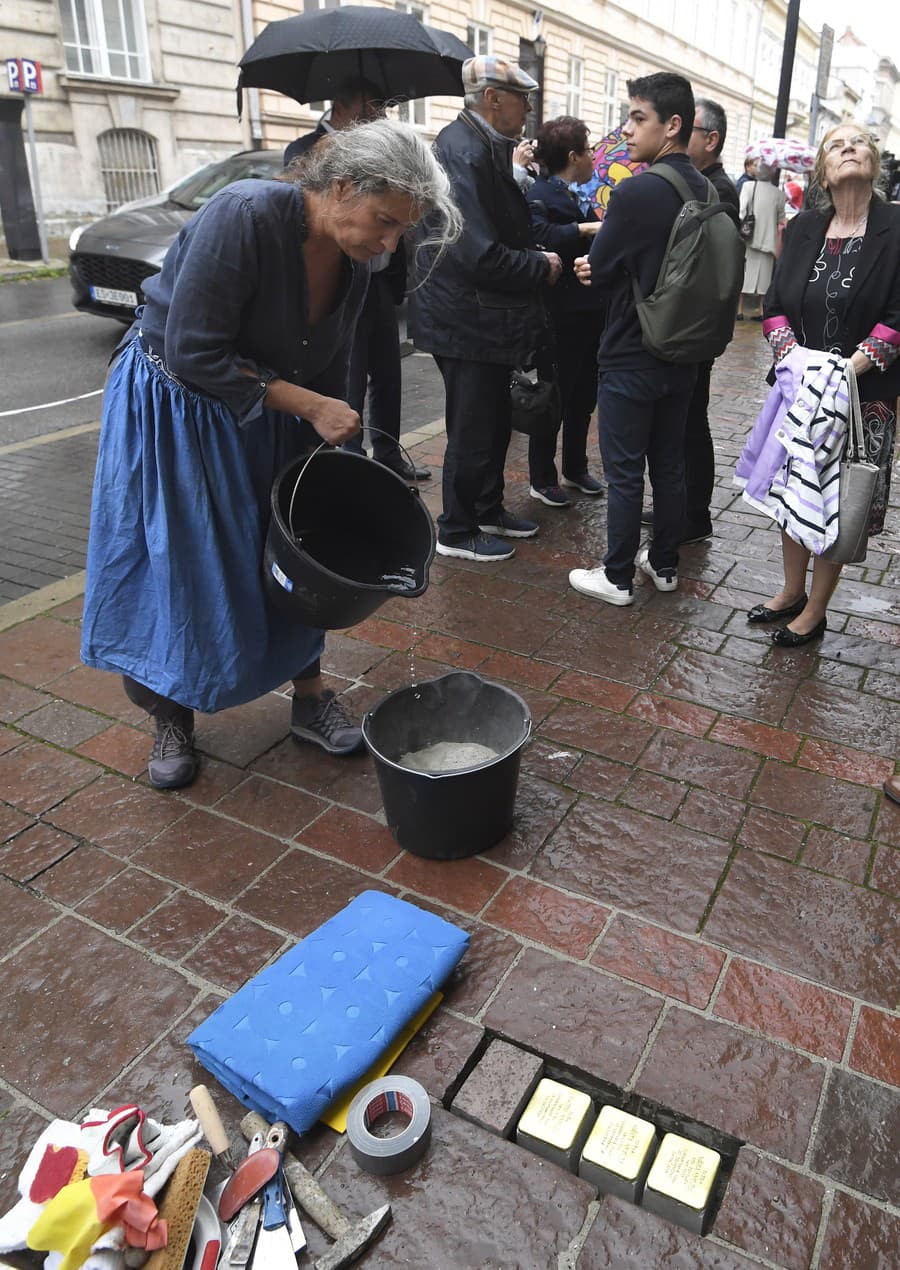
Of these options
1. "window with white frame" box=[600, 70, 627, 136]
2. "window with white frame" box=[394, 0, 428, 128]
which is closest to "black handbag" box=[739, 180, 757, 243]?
"window with white frame" box=[394, 0, 428, 128]

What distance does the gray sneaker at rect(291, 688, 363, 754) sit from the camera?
9.82 feet

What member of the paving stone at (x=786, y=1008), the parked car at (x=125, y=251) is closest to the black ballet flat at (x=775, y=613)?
the paving stone at (x=786, y=1008)

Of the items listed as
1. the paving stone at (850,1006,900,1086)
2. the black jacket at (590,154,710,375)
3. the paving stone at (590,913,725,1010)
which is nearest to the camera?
the paving stone at (850,1006,900,1086)

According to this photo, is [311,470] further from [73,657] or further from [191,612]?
[73,657]

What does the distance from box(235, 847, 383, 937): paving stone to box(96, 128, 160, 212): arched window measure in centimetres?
1829

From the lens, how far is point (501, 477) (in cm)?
453

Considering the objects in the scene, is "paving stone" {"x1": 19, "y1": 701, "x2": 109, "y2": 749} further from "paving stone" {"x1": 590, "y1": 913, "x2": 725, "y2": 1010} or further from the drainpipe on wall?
the drainpipe on wall

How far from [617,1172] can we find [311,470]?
1803 mm

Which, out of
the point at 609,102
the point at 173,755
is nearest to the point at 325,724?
the point at 173,755

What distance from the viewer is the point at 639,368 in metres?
3.61

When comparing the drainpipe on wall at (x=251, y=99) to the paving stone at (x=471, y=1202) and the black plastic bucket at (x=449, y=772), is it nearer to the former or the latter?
the black plastic bucket at (x=449, y=772)

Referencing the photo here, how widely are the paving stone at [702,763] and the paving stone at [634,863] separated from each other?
25 cm

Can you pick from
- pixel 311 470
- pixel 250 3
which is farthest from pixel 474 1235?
pixel 250 3

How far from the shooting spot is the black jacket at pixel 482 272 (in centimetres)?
372
